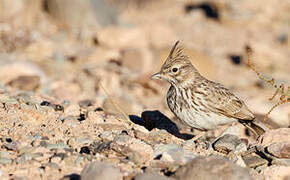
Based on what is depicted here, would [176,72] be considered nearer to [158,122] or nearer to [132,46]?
[158,122]

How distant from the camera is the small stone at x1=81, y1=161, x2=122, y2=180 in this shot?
4.70m

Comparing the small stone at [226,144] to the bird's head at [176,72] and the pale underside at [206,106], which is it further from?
the bird's head at [176,72]

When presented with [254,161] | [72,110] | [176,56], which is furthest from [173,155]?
[72,110]

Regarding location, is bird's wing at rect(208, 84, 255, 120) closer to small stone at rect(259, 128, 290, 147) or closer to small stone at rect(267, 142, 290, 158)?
small stone at rect(259, 128, 290, 147)

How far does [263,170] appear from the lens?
236 inches

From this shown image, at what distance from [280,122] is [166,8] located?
1187 centimetres

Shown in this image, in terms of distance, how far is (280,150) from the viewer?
612cm

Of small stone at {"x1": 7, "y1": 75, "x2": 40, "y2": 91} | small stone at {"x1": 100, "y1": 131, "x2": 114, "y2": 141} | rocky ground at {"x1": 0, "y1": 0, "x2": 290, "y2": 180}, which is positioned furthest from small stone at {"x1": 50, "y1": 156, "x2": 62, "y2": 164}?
small stone at {"x1": 7, "y1": 75, "x2": 40, "y2": 91}

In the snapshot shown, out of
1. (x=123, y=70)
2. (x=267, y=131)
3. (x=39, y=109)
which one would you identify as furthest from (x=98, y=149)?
(x=123, y=70)

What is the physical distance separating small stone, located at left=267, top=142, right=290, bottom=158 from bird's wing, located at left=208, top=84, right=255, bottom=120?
3.19 ft

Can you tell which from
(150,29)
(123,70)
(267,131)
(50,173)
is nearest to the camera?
(50,173)

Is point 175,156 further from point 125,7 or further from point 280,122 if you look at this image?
point 125,7

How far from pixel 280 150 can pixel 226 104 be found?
117cm

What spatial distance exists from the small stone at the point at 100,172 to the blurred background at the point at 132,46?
3.27 metres
